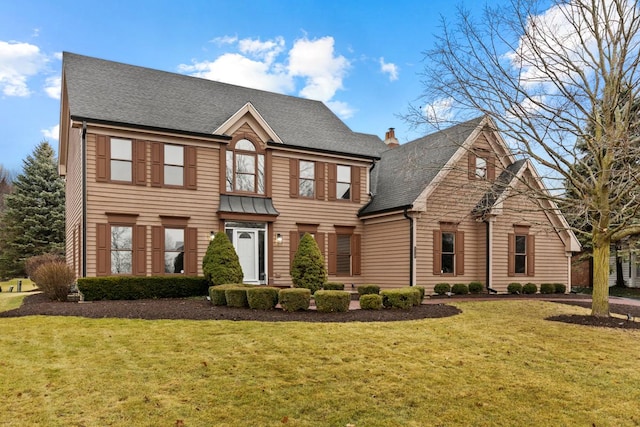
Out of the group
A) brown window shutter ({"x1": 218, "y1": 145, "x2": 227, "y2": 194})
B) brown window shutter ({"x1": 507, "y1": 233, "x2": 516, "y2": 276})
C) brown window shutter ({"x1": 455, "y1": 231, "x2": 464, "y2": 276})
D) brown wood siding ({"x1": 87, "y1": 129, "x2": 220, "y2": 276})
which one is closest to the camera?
brown wood siding ({"x1": 87, "y1": 129, "x2": 220, "y2": 276})

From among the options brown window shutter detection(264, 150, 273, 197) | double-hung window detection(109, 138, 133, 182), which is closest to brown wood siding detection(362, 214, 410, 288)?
brown window shutter detection(264, 150, 273, 197)

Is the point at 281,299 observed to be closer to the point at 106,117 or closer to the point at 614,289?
the point at 106,117

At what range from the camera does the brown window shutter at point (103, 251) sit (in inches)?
610

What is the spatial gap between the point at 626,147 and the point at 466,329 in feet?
16.9

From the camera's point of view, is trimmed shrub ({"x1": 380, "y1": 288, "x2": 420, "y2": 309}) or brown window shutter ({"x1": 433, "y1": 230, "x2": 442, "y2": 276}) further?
brown window shutter ({"x1": 433, "y1": 230, "x2": 442, "y2": 276})

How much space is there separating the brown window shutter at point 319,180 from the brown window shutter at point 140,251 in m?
7.26

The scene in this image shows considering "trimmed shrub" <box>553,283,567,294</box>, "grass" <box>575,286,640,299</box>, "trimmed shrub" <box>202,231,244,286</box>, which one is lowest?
"grass" <box>575,286,640,299</box>

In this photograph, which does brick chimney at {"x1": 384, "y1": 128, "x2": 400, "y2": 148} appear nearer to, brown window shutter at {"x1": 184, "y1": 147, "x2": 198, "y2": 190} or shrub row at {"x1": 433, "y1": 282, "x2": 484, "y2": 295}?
shrub row at {"x1": 433, "y1": 282, "x2": 484, "y2": 295}

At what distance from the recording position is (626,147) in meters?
9.91

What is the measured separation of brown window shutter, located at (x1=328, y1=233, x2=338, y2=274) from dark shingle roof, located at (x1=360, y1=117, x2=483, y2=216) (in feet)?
5.76

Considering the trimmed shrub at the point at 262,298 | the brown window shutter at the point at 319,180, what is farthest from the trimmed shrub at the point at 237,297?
the brown window shutter at the point at 319,180

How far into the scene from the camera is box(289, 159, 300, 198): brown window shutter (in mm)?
19484

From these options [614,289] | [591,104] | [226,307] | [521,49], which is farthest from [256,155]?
[614,289]

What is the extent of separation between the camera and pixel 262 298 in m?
12.0
